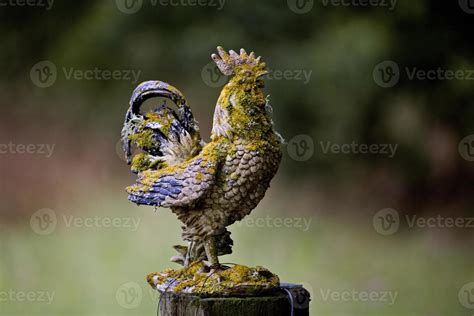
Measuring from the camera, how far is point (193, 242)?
182 inches

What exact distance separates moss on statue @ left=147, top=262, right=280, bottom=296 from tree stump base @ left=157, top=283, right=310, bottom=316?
31mm

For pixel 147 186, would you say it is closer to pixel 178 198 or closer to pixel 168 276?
pixel 178 198

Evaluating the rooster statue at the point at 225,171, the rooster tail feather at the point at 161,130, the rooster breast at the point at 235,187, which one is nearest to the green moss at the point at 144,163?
the rooster tail feather at the point at 161,130

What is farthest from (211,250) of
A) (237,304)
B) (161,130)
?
(161,130)

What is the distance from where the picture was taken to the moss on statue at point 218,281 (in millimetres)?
4254

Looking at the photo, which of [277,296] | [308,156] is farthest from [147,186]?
[308,156]

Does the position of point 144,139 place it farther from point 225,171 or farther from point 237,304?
point 237,304

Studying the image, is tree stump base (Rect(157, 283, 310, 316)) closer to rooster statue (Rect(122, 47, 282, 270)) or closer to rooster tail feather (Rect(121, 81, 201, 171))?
rooster statue (Rect(122, 47, 282, 270))

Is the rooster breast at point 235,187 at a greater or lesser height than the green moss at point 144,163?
lesser

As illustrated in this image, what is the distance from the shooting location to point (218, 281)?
4273mm

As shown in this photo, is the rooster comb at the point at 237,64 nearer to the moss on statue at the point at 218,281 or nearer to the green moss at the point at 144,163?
the green moss at the point at 144,163

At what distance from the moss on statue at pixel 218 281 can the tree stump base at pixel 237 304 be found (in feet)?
0.10

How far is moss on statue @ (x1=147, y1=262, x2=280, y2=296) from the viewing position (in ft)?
14.0

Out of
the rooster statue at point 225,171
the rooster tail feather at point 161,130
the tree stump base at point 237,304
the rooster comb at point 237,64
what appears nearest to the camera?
the tree stump base at point 237,304
